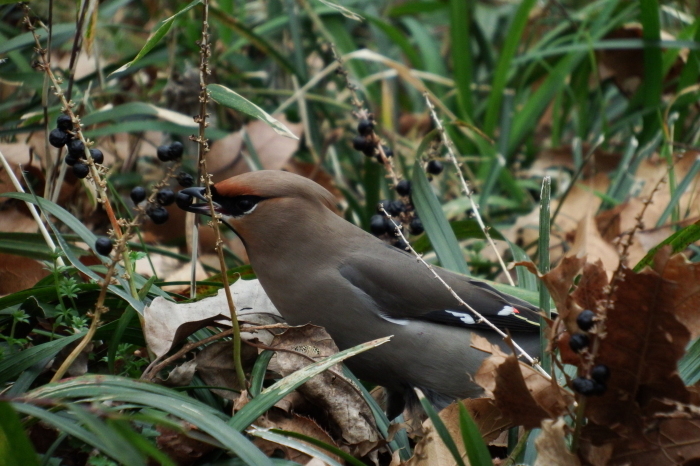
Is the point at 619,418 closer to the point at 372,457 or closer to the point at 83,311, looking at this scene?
the point at 372,457

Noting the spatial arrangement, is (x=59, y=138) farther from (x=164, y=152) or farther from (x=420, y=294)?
(x=420, y=294)

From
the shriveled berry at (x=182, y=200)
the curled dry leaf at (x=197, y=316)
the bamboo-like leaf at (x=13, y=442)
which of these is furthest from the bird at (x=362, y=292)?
the bamboo-like leaf at (x=13, y=442)

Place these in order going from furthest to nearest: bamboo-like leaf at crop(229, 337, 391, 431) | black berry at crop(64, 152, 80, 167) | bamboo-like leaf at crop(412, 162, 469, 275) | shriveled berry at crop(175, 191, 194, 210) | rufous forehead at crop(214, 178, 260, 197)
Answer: bamboo-like leaf at crop(412, 162, 469, 275) < rufous forehead at crop(214, 178, 260, 197) < shriveled berry at crop(175, 191, 194, 210) < black berry at crop(64, 152, 80, 167) < bamboo-like leaf at crop(229, 337, 391, 431)

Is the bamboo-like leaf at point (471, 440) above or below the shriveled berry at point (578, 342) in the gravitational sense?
below

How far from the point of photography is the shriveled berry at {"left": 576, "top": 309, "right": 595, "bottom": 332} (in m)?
1.88

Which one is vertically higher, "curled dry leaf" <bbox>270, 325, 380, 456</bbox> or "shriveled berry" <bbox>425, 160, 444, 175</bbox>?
"shriveled berry" <bbox>425, 160, 444, 175</bbox>

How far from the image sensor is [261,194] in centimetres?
292

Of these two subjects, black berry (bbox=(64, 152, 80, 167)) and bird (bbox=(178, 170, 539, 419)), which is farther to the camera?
bird (bbox=(178, 170, 539, 419))

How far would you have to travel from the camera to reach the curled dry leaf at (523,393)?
78.7 inches

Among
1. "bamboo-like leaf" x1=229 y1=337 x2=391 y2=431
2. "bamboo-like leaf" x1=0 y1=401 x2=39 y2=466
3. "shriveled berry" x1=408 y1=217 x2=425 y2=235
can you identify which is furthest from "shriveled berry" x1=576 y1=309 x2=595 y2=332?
"shriveled berry" x1=408 y1=217 x2=425 y2=235

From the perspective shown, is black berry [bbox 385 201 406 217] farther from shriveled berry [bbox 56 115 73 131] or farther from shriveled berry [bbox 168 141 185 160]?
shriveled berry [bbox 56 115 73 131]

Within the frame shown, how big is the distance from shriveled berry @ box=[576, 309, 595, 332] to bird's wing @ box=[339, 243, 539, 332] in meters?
0.99

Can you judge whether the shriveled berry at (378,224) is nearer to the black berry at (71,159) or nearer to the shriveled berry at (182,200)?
the shriveled berry at (182,200)

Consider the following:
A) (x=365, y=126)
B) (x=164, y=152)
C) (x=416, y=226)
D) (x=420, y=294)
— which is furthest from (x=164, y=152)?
(x=416, y=226)
